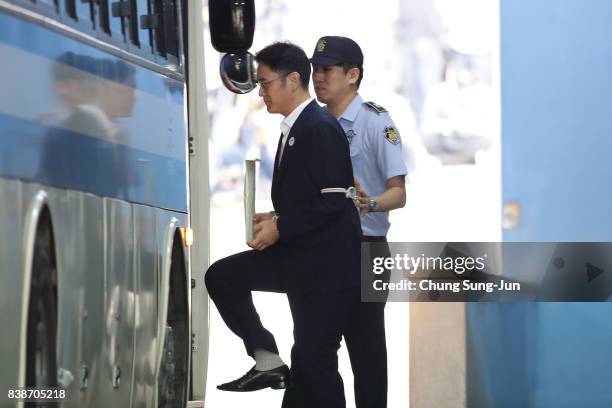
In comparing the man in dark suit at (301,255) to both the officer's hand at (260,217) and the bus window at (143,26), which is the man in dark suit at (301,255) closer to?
the officer's hand at (260,217)

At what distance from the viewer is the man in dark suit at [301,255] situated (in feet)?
21.0

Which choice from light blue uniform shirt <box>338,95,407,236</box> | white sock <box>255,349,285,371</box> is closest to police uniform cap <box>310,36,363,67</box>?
light blue uniform shirt <box>338,95,407,236</box>

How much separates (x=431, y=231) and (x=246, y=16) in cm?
444

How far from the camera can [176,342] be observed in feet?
24.6

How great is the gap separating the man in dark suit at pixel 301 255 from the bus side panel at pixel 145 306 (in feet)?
0.84

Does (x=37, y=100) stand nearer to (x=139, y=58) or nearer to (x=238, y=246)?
(x=139, y=58)

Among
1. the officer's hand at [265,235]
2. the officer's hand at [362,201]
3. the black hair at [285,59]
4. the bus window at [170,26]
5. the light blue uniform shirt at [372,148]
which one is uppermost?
the bus window at [170,26]

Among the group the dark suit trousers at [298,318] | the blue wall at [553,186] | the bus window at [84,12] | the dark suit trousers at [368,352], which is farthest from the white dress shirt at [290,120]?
the blue wall at [553,186]

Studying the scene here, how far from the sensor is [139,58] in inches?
258

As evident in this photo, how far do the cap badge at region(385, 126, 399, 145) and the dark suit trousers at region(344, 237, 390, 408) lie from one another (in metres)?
0.58

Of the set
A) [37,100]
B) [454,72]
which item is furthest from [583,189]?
[37,100]

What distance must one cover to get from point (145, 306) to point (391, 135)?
133 cm

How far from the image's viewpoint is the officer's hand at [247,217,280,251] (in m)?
6.43

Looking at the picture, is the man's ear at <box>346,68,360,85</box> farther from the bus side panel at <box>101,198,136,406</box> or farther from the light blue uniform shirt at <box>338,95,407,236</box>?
the bus side panel at <box>101,198,136,406</box>
